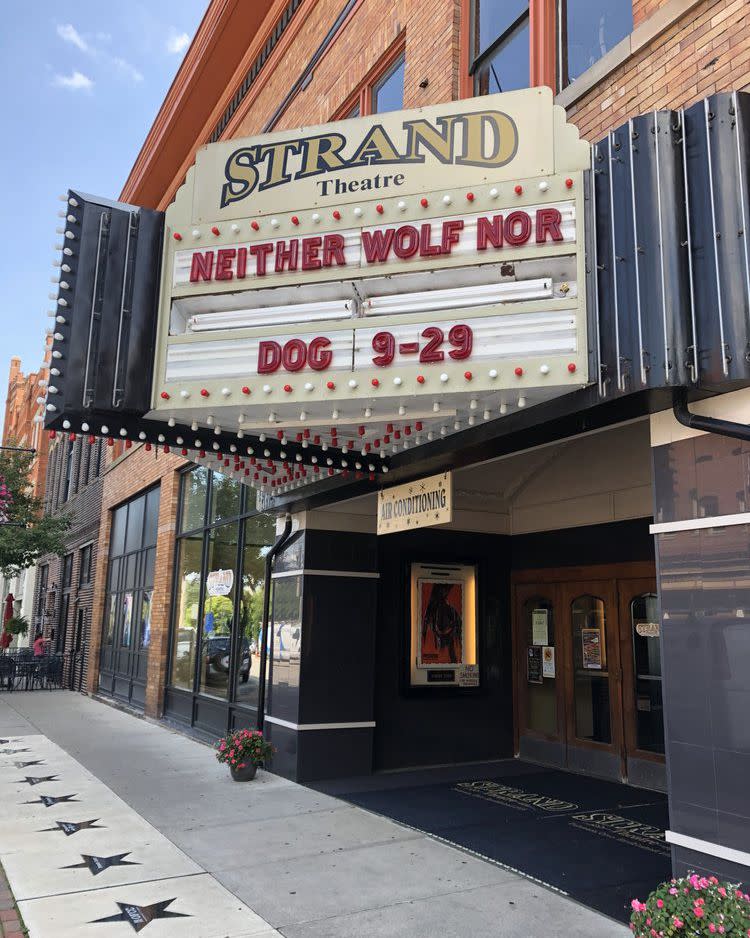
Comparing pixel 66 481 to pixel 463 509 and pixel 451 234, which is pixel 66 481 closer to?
pixel 463 509

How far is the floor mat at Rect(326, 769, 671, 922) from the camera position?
6.07m

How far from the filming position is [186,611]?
14.4 m

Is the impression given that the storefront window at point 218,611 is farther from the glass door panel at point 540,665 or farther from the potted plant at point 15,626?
the potted plant at point 15,626

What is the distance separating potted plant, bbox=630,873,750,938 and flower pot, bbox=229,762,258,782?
6026 mm

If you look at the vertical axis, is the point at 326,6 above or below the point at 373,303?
above

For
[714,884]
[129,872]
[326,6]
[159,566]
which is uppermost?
[326,6]

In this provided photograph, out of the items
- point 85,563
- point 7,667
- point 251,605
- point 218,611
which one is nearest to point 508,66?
point 251,605

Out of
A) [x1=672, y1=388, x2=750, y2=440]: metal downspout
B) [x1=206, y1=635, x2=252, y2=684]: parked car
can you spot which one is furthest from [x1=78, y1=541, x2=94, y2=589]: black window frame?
[x1=672, y1=388, x2=750, y2=440]: metal downspout

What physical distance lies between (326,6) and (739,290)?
9269mm

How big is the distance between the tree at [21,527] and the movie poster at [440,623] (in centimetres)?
1660

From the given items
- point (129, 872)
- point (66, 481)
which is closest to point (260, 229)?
point (129, 872)

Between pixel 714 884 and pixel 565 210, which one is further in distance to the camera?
pixel 565 210

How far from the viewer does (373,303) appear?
18.2ft

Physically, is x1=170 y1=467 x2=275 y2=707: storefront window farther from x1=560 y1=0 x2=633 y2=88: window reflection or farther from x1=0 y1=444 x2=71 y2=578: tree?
x1=0 y1=444 x2=71 y2=578: tree
